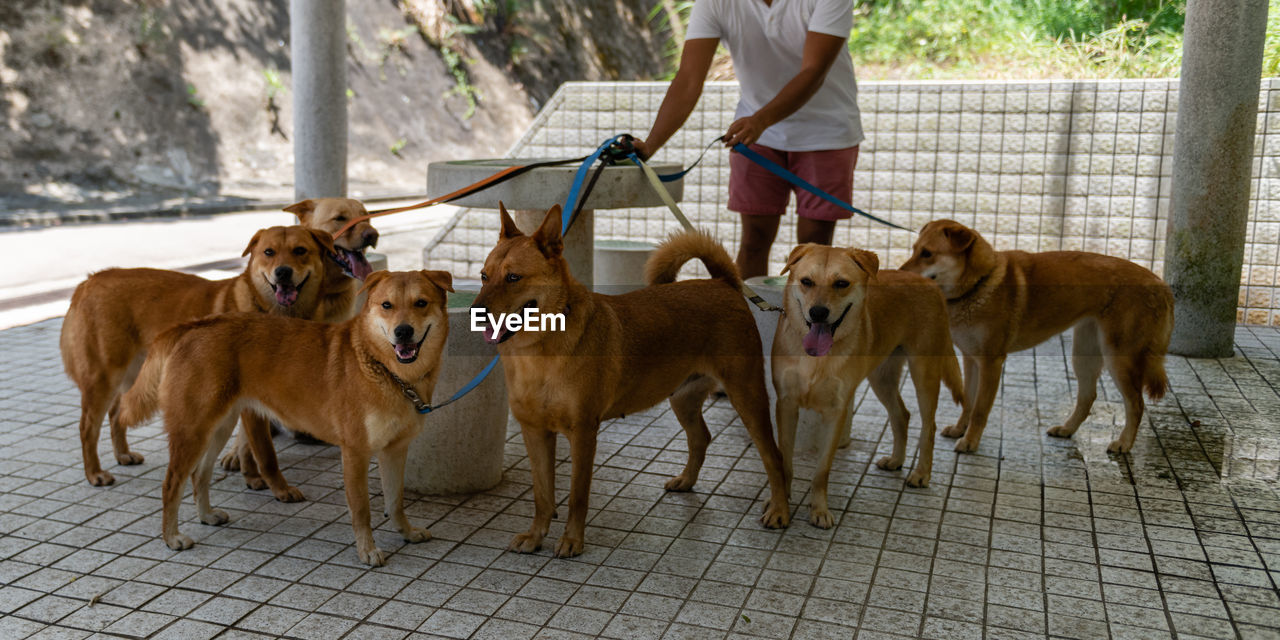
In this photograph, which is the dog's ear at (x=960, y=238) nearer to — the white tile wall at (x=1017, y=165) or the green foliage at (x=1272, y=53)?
the white tile wall at (x=1017, y=165)

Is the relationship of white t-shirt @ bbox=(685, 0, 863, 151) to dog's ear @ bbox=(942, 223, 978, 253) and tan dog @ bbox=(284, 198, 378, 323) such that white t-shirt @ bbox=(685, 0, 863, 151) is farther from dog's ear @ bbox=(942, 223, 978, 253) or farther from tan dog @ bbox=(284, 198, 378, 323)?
tan dog @ bbox=(284, 198, 378, 323)

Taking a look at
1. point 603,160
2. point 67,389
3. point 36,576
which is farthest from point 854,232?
point 36,576

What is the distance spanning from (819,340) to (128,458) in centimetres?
336

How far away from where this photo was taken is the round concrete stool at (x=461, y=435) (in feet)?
14.1

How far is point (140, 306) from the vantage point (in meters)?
4.47

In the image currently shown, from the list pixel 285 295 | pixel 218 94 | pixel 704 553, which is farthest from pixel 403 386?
pixel 218 94

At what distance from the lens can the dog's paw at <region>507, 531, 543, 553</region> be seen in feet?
12.6

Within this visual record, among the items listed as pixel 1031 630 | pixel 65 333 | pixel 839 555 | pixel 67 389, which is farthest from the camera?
pixel 67 389

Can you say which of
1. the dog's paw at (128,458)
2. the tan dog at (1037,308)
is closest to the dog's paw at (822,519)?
the tan dog at (1037,308)

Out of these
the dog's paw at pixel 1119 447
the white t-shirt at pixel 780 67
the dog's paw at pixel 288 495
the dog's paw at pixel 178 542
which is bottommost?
the dog's paw at pixel 178 542

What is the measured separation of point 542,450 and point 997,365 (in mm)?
2558

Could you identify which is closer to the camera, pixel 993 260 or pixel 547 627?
pixel 547 627

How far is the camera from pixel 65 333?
4.51 meters

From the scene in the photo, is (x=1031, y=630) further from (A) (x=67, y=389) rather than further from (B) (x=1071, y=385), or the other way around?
(A) (x=67, y=389)
